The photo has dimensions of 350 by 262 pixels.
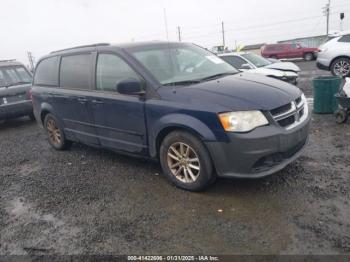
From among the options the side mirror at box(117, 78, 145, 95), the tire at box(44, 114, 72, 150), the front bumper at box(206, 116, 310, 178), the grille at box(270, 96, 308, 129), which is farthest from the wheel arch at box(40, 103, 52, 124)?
the grille at box(270, 96, 308, 129)

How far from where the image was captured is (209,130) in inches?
142

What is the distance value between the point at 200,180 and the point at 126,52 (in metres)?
1.96

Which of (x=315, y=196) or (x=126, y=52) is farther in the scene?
(x=126, y=52)

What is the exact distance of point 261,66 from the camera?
35.9 feet

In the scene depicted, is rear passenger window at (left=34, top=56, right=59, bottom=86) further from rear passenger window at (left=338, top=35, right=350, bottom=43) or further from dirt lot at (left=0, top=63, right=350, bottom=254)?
rear passenger window at (left=338, top=35, right=350, bottom=43)

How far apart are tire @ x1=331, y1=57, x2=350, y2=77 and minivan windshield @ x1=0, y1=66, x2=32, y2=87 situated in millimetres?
9646

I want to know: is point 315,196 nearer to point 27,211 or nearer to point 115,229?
point 115,229

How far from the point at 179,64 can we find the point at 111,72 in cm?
95

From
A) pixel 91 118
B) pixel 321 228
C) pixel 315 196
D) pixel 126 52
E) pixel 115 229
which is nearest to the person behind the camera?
pixel 321 228

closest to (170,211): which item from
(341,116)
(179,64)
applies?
(179,64)

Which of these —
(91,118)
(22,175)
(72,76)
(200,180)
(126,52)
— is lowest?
(22,175)

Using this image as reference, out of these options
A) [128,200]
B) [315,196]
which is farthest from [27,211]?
[315,196]

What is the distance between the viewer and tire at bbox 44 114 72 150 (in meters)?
6.02

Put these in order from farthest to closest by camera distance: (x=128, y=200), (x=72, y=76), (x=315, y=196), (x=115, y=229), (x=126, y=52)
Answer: (x=72, y=76), (x=126, y=52), (x=128, y=200), (x=315, y=196), (x=115, y=229)
